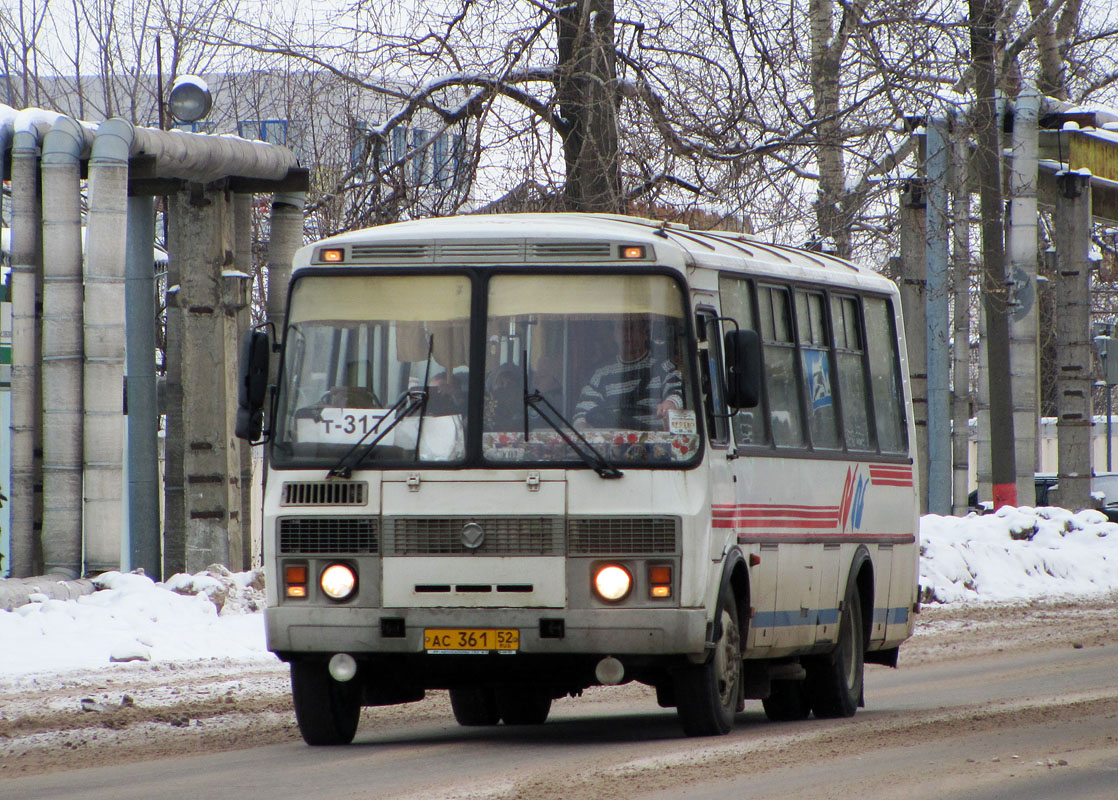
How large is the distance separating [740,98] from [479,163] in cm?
277

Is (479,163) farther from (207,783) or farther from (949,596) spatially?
(207,783)

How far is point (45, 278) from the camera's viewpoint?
15.6m

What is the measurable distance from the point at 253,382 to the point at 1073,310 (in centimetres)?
1833

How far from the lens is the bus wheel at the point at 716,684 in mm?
9766

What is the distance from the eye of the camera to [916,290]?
917 inches

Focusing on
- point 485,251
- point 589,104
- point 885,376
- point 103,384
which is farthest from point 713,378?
point 589,104

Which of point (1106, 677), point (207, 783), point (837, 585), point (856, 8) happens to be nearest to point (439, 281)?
point (207, 783)

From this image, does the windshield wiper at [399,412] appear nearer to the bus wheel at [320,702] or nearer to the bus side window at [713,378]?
the bus wheel at [320,702]

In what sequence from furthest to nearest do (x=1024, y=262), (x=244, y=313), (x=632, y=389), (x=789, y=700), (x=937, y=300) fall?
(x=1024, y=262)
(x=937, y=300)
(x=244, y=313)
(x=789, y=700)
(x=632, y=389)

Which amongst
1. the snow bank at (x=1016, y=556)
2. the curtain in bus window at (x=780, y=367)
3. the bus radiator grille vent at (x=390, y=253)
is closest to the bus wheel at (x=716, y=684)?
the curtain in bus window at (x=780, y=367)

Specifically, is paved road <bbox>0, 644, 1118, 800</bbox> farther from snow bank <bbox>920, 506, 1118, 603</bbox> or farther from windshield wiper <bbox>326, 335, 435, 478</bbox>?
snow bank <bbox>920, 506, 1118, 603</bbox>

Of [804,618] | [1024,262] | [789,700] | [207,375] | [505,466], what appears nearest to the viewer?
[505,466]

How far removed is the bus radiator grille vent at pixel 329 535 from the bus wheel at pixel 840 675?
11.8ft

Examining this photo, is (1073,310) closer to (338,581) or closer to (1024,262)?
(1024,262)
